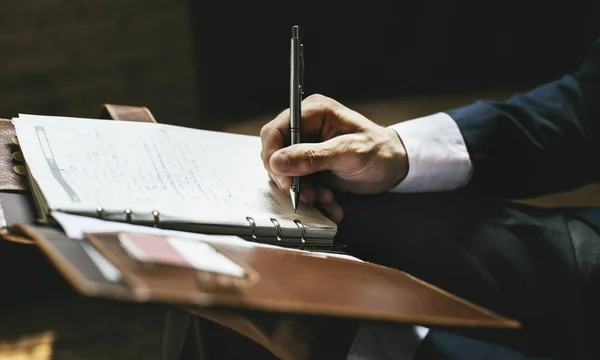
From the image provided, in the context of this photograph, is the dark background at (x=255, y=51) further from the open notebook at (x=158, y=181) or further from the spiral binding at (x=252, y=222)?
the spiral binding at (x=252, y=222)

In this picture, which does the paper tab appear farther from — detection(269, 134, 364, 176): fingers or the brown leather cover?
detection(269, 134, 364, 176): fingers

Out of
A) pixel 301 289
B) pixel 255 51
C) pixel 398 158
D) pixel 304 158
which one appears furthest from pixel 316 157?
pixel 255 51

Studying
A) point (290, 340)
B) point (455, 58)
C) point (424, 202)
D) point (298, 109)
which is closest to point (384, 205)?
point (424, 202)

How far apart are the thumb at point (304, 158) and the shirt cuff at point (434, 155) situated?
14 centimetres

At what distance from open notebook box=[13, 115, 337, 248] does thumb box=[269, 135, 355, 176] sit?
4cm

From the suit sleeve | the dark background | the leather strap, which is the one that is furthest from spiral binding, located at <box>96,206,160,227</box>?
the dark background

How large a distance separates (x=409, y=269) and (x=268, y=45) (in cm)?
101

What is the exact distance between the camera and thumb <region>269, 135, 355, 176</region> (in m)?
0.64

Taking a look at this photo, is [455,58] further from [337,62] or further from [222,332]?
[222,332]

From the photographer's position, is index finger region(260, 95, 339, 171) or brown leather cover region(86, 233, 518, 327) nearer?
brown leather cover region(86, 233, 518, 327)

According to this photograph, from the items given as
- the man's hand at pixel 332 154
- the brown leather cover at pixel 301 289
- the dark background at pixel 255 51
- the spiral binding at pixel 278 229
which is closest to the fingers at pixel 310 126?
the man's hand at pixel 332 154

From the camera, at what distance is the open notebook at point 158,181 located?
537 mm

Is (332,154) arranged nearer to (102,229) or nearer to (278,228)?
(278,228)

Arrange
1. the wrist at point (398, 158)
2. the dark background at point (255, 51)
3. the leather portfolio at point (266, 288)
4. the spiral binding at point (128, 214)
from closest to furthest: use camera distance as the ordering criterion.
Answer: the leather portfolio at point (266, 288) → the spiral binding at point (128, 214) → the wrist at point (398, 158) → the dark background at point (255, 51)
